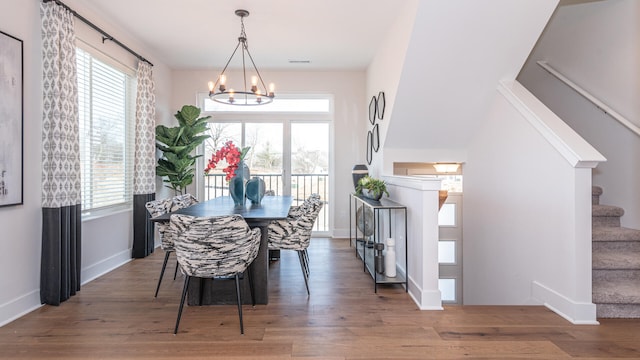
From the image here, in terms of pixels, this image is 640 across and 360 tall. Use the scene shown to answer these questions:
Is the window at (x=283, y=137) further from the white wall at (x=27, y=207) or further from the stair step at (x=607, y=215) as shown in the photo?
the stair step at (x=607, y=215)

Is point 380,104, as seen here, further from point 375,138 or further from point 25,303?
point 25,303

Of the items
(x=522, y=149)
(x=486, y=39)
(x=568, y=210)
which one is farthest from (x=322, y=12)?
(x=568, y=210)

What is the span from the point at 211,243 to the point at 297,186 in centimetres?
358

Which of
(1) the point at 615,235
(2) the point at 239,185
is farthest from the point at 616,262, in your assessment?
(2) the point at 239,185

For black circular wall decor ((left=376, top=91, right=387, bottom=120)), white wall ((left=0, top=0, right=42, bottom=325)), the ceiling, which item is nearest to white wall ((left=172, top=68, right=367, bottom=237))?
the ceiling

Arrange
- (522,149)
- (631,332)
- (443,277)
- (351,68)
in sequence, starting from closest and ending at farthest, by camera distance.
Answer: (631,332) → (522,149) → (443,277) → (351,68)

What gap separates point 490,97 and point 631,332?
226 cm

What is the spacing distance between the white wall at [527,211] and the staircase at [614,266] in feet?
A: 0.82

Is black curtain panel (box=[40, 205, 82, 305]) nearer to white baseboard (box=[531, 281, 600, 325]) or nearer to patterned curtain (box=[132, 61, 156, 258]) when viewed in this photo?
patterned curtain (box=[132, 61, 156, 258])

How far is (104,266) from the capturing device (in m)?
3.80

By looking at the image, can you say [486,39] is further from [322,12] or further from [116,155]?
[116,155]

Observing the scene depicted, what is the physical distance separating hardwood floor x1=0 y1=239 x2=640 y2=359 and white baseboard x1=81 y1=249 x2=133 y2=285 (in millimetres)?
367

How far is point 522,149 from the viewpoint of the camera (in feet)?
10.1

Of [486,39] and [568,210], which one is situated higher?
[486,39]
